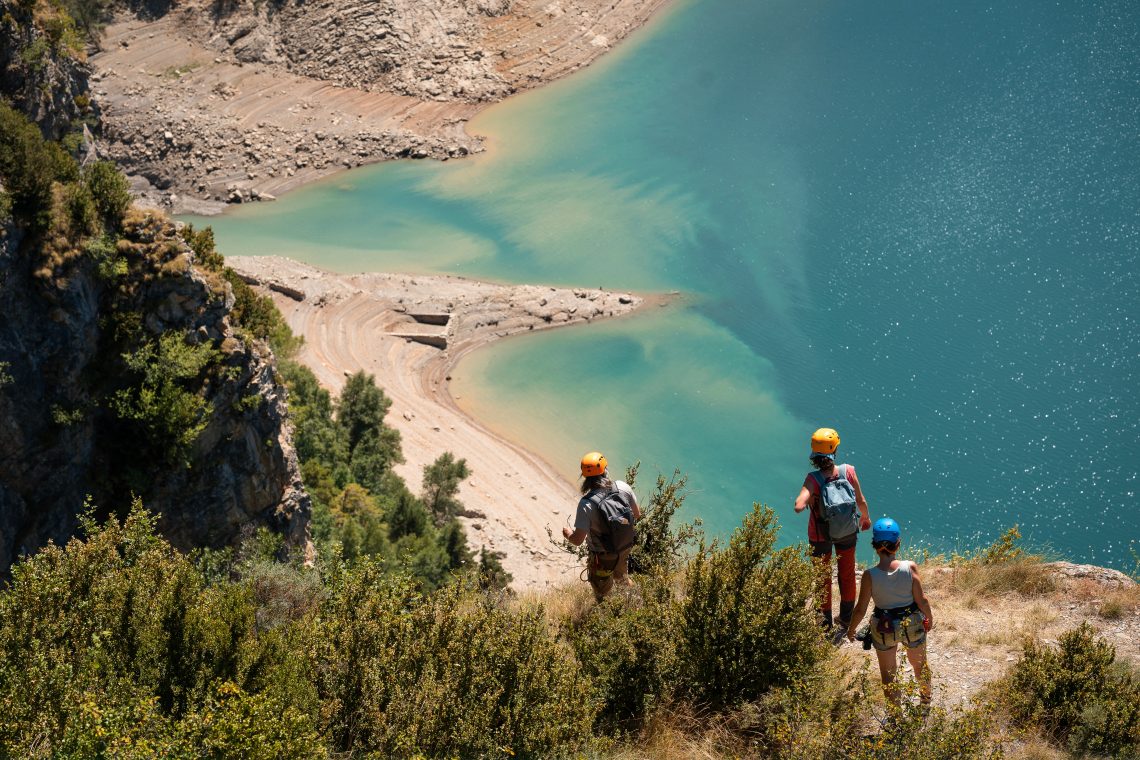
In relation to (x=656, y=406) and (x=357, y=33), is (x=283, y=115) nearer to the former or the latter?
(x=357, y=33)

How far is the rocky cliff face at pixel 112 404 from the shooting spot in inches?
612

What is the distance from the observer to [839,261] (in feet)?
142

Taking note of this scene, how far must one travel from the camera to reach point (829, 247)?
44.3 m

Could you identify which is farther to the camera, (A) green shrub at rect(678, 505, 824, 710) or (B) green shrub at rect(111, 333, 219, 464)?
(B) green shrub at rect(111, 333, 219, 464)

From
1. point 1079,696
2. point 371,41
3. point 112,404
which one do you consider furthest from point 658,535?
point 371,41

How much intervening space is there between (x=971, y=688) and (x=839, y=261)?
115 ft

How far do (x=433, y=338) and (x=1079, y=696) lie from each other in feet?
118

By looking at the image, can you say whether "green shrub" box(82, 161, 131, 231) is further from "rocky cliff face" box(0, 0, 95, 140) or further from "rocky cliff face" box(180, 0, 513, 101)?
"rocky cliff face" box(180, 0, 513, 101)

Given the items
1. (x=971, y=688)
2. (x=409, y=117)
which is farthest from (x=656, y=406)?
(x=409, y=117)

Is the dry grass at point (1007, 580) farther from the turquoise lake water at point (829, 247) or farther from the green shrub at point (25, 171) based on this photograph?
the turquoise lake water at point (829, 247)

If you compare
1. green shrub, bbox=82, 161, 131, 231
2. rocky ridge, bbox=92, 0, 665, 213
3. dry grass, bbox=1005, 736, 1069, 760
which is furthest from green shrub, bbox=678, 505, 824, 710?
rocky ridge, bbox=92, 0, 665, 213

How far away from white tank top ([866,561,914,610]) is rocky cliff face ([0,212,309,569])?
13297mm

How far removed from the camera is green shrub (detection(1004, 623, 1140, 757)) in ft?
29.2

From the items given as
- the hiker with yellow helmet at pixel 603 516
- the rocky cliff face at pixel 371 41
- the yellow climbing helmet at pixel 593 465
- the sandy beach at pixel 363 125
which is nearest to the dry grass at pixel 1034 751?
the hiker with yellow helmet at pixel 603 516
